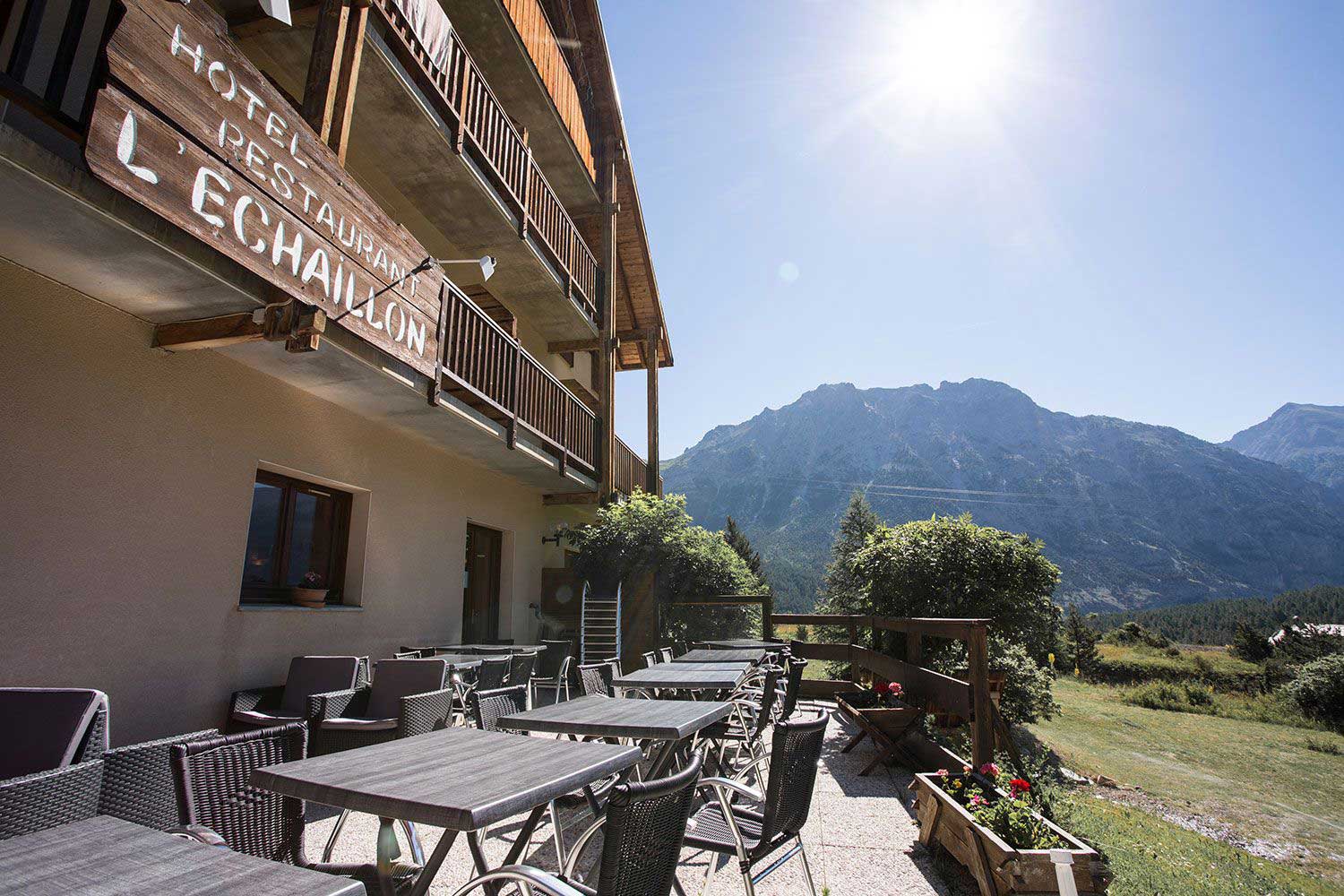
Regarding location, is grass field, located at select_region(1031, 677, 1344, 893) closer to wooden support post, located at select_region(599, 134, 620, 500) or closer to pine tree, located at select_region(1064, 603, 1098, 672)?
wooden support post, located at select_region(599, 134, 620, 500)

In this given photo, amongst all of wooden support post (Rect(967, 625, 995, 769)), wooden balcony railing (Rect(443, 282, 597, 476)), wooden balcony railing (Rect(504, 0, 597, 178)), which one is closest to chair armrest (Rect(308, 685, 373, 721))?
wooden balcony railing (Rect(443, 282, 597, 476))

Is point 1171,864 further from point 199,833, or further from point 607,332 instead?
point 607,332

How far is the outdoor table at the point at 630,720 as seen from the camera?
280 cm

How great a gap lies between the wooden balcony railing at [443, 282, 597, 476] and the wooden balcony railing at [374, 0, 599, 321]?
1.62 m

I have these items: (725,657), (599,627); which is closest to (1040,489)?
(599,627)

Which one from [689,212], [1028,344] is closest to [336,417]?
[689,212]

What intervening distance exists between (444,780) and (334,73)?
4.66 metres

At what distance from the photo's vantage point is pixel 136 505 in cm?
414

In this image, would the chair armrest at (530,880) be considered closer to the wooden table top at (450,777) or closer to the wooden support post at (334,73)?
the wooden table top at (450,777)

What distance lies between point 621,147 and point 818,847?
40.7ft

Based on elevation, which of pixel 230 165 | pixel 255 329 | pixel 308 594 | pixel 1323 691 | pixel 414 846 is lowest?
pixel 1323 691

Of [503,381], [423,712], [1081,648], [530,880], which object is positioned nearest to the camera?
[530,880]

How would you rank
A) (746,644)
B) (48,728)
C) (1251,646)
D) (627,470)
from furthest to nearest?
(1251,646)
(627,470)
(746,644)
(48,728)

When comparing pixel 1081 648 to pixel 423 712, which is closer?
pixel 423 712
